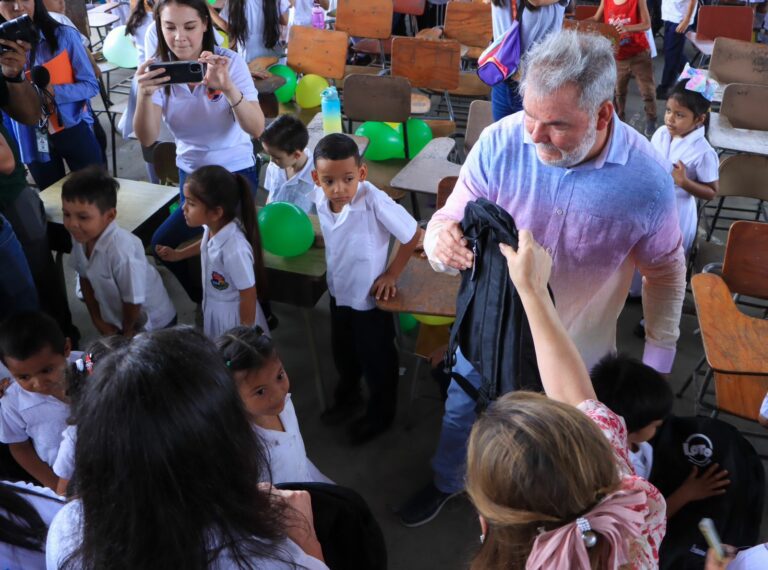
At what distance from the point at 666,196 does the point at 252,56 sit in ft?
12.9

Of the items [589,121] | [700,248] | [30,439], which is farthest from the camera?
[700,248]

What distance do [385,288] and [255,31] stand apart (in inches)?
126

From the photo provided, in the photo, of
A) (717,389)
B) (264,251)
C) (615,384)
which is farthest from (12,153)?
(717,389)

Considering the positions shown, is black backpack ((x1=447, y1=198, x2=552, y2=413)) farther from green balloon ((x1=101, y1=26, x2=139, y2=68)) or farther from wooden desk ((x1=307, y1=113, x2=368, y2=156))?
green balloon ((x1=101, y1=26, x2=139, y2=68))

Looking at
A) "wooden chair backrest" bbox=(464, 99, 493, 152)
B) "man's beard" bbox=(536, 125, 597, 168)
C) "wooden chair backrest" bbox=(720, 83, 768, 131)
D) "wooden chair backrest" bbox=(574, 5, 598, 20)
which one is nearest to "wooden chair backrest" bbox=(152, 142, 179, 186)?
"wooden chair backrest" bbox=(464, 99, 493, 152)

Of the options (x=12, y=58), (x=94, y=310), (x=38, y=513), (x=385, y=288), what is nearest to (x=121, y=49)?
(x=12, y=58)

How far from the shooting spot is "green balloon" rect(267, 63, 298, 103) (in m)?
4.54

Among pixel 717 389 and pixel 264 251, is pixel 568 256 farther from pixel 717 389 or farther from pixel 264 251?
pixel 264 251

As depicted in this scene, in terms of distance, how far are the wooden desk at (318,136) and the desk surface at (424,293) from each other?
1.13m

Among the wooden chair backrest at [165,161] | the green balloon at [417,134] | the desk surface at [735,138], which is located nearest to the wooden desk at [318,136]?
the green balloon at [417,134]

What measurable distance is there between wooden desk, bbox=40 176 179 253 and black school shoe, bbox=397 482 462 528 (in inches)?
62.2

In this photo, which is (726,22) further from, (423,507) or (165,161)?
(423,507)

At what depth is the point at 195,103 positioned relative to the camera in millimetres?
2748

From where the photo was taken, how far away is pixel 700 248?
315cm
